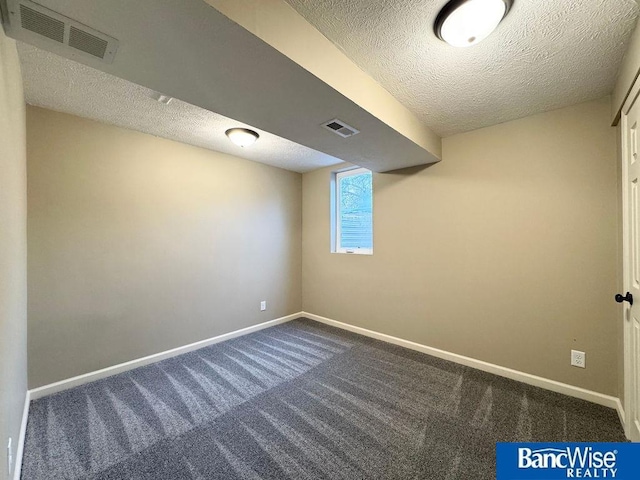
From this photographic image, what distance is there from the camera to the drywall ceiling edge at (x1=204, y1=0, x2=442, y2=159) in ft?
3.50

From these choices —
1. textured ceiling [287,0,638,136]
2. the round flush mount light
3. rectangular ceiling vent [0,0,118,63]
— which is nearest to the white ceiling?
rectangular ceiling vent [0,0,118,63]

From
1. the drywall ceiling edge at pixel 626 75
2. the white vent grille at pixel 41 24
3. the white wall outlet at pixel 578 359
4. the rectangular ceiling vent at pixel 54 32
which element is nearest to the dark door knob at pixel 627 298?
the white wall outlet at pixel 578 359

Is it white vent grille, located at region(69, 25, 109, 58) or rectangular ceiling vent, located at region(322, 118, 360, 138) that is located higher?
white vent grille, located at region(69, 25, 109, 58)

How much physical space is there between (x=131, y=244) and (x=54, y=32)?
1.94m

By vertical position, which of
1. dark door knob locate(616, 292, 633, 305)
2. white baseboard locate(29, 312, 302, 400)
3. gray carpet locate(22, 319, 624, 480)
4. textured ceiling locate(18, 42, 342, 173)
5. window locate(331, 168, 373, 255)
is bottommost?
gray carpet locate(22, 319, 624, 480)

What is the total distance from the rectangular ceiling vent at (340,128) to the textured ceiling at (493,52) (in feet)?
1.20

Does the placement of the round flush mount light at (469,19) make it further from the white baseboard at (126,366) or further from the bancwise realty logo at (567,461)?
A: the white baseboard at (126,366)

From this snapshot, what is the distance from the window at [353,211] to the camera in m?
3.59

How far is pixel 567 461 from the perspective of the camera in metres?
1.39

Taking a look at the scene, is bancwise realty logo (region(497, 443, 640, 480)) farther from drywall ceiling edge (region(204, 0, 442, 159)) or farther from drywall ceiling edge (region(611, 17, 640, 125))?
drywall ceiling edge (region(204, 0, 442, 159))

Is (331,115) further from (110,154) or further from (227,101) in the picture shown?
(110,154)

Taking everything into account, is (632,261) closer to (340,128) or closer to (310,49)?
(340,128)

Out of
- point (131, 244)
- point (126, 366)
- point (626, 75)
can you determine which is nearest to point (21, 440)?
point (126, 366)

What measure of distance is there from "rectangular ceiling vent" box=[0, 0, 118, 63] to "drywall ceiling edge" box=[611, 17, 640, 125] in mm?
2529
